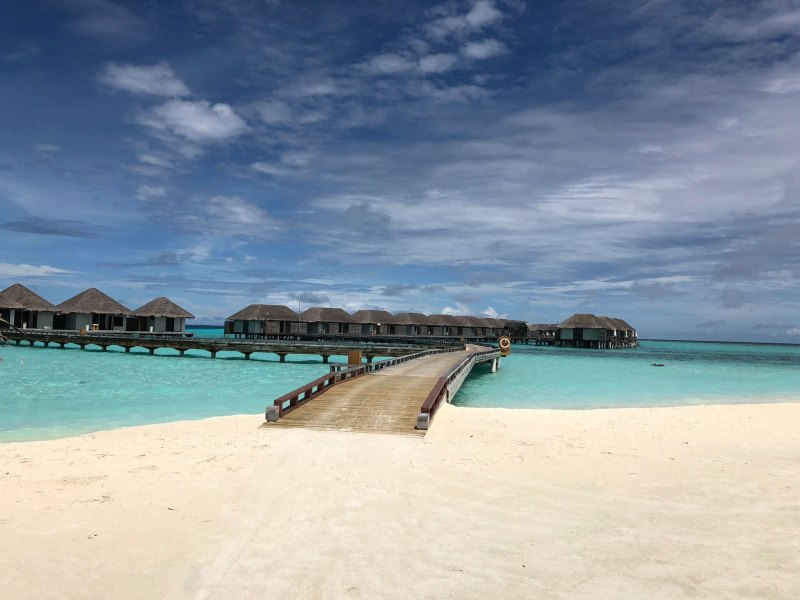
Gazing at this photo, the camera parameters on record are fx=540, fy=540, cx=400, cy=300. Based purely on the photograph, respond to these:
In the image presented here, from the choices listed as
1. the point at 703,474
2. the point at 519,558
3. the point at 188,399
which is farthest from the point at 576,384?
the point at 519,558

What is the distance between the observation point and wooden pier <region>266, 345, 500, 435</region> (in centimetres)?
1248

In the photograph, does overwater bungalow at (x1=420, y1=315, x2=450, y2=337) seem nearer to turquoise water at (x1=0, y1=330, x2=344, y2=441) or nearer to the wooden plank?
turquoise water at (x1=0, y1=330, x2=344, y2=441)

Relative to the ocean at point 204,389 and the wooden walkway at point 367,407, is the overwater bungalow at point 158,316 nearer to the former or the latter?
the ocean at point 204,389

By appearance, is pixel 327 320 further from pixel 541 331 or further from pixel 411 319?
pixel 541 331

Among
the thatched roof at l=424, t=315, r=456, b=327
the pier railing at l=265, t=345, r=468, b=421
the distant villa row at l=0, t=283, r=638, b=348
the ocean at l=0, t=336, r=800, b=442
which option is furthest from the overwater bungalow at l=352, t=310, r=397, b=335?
the pier railing at l=265, t=345, r=468, b=421

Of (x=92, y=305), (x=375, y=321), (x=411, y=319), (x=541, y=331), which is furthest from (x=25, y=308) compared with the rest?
(x=541, y=331)

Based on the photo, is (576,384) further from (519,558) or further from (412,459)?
(519,558)

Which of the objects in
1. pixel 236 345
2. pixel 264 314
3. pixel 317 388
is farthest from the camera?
pixel 264 314

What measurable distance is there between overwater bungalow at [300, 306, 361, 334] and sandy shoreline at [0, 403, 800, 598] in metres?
58.9

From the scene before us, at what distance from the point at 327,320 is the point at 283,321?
5713mm

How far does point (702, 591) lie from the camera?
5066 mm

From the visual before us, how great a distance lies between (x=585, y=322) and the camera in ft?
278

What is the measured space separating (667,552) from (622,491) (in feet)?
7.76

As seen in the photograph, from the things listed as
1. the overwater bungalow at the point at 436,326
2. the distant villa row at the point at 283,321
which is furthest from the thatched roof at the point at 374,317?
the overwater bungalow at the point at 436,326
